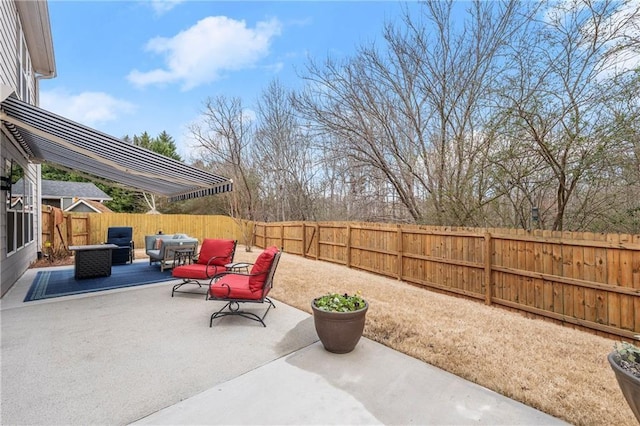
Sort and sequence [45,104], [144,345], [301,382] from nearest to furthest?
[301,382], [144,345], [45,104]

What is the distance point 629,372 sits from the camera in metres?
1.61

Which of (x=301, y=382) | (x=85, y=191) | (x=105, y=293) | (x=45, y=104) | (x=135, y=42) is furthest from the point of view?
(x=85, y=191)

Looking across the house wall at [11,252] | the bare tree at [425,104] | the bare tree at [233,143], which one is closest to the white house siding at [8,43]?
the house wall at [11,252]

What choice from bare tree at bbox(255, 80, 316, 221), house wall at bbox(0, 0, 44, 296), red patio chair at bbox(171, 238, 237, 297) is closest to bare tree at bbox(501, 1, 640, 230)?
red patio chair at bbox(171, 238, 237, 297)

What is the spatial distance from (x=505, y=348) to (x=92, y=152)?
702cm

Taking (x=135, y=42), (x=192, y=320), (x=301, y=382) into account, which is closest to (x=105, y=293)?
(x=192, y=320)

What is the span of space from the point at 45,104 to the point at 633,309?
20.5 metres

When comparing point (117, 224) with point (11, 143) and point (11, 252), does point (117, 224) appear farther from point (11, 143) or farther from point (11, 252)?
point (11, 143)

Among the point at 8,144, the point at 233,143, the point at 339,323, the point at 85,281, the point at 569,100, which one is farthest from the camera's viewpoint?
the point at 233,143

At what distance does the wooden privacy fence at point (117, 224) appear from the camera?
1002cm

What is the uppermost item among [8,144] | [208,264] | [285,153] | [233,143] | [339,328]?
[233,143]

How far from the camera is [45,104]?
1359 centimetres

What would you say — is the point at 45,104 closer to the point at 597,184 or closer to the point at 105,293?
the point at 105,293

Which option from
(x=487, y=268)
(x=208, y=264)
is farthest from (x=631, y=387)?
(x=208, y=264)
